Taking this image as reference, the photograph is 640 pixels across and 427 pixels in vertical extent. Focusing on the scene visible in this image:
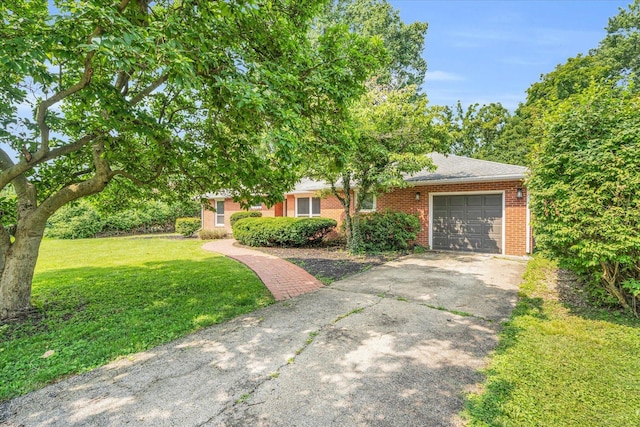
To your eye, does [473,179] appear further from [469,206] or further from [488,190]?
[469,206]

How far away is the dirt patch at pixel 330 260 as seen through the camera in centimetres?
802

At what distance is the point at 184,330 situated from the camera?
4426 mm

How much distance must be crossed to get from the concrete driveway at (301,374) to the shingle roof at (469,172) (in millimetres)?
5721

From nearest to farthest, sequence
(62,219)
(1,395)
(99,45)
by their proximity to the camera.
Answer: (99,45)
(1,395)
(62,219)

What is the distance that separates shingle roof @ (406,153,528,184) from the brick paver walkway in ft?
18.3

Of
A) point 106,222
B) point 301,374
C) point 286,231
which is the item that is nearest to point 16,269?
point 301,374

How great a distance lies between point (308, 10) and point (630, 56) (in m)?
31.0

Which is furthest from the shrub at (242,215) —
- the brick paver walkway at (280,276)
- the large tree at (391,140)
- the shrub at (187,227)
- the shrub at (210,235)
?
the large tree at (391,140)

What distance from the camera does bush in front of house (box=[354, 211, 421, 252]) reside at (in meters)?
11.1

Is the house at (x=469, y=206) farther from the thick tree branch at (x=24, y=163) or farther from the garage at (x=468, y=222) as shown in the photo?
the thick tree branch at (x=24, y=163)

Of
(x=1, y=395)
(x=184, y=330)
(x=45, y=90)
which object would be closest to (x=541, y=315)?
(x=184, y=330)

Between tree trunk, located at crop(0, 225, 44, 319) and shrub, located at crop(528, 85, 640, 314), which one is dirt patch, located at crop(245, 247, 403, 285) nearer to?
shrub, located at crop(528, 85, 640, 314)

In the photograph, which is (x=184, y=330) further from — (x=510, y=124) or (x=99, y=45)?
(x=510, y=124)

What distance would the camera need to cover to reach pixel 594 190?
4316mm
